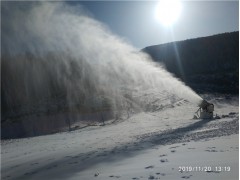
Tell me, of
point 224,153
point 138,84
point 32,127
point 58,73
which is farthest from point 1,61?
point 224,153

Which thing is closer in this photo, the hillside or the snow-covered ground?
the snow-covered ground

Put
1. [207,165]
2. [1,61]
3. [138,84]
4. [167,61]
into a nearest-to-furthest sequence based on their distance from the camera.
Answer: [207,165], [138,84], [1,61], [167,61]

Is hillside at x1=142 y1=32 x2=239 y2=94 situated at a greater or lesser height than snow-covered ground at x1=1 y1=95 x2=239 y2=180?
greater

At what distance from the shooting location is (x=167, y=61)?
52.0 metres

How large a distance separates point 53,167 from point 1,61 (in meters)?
25.4

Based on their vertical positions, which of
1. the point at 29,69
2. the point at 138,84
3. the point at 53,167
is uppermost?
the point at 29,69

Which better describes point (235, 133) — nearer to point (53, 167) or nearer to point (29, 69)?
point (53, 167)

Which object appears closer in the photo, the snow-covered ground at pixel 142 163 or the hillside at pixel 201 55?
the snow-covered ground at pixel 142 163

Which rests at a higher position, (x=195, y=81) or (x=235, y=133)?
(x=195, y=81)

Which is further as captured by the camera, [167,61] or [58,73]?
[167,61]

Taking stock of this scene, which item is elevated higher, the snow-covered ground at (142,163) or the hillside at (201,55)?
the hillside at (201,55)

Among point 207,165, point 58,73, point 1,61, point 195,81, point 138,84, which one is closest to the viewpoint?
point 207,165

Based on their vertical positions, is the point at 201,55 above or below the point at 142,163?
above

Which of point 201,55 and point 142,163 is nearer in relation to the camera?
point 142,163
